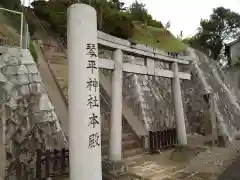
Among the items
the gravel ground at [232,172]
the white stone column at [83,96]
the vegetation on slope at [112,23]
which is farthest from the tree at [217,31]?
the white stone column at [83,96]

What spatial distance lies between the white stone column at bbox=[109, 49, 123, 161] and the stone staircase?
1.52 metres

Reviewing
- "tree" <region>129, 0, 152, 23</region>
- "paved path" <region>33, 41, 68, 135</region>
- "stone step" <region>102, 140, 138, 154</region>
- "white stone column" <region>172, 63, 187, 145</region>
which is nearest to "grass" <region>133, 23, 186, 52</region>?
"tree" <region>129, 0, 152, 23</region>

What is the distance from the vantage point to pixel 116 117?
727 centimetres

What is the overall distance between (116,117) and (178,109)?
399cm

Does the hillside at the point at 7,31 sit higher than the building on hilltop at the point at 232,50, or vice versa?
the building on hilltop at the point at 232,50

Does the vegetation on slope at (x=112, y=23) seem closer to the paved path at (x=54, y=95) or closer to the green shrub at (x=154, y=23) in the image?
the green shrub at (x=154, y=23)

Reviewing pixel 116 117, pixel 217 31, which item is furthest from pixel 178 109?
pixel 217 31

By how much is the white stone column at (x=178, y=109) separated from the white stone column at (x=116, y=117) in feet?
12.5

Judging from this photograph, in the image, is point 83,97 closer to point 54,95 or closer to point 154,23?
point 54,95

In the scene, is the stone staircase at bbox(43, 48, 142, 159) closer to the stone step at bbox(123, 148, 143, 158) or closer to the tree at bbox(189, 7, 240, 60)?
the stone step at bbox(123, 148, 143, 158)

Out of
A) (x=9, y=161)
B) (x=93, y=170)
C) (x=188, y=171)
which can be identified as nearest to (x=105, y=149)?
(x=188, y=171)

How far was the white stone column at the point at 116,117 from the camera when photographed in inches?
280

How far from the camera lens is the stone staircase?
980 centimetres

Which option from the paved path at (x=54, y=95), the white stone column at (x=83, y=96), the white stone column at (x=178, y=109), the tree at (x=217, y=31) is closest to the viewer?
the white stone column at (x=83, y=96)
